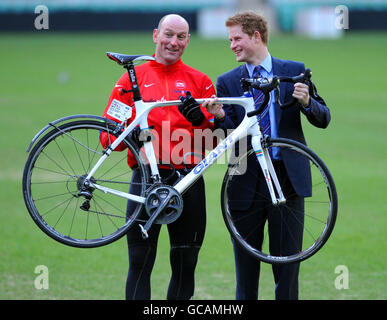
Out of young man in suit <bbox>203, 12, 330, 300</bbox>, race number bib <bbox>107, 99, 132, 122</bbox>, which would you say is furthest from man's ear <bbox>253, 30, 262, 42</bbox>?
race number bib <bbox>107, 99, 132, 122</bbox>

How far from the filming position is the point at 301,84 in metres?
5.18

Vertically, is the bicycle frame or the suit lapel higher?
the suit lapel

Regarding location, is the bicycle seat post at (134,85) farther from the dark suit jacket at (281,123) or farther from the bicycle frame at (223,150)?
the dark suit jacket at (281,123)

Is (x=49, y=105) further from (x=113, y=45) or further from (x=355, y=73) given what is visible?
(x=113, y=45)

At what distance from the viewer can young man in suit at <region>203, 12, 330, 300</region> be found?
217 inches

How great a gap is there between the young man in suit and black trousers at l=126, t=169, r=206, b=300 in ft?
0.94

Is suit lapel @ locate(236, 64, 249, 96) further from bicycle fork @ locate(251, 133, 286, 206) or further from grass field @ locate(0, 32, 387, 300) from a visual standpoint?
grass field @ locate(0, 32, 387, 300)

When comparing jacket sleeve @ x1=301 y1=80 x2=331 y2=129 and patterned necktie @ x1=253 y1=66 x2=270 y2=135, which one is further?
patterned necktie @ x1=253 y1=66 x2=270 y2=135

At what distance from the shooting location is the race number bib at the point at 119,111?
532cm

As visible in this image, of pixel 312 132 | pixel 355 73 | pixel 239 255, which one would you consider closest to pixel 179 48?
pixel 239 255

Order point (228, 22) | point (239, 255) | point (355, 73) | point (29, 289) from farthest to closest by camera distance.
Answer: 1. point (355, 73)
2. point (29, 289)
3. point (239, 255)
4. point (228, 22)

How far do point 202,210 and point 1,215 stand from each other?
18.3ft

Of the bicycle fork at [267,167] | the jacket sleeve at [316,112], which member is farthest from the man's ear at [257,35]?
the bicycle fork at [267,167]

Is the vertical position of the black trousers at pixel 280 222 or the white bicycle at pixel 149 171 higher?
the white bicycle at pixel 149 171
